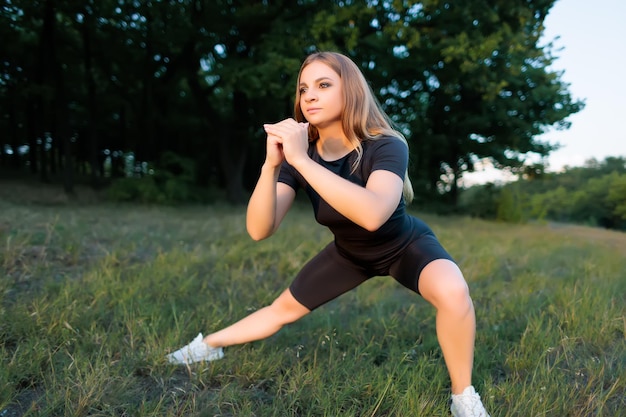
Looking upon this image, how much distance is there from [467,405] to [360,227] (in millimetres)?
918

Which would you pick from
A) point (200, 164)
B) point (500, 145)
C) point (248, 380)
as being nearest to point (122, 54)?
point (200, 164)

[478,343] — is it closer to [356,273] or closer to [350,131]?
[356,273]

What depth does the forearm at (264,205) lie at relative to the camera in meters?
2.20

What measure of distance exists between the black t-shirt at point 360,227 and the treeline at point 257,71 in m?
8.99

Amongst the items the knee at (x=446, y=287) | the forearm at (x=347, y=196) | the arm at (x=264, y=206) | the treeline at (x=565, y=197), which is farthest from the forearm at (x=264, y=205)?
the treeline at (x=565, y=197)

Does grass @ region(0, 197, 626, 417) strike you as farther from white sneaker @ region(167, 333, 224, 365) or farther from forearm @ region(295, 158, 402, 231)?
forearm @ region(295, 158, 402, 231)

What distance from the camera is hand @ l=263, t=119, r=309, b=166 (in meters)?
1.93

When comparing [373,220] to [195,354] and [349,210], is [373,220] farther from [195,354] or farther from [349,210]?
[195,354]

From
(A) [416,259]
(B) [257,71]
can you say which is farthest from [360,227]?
(B) [257,71]

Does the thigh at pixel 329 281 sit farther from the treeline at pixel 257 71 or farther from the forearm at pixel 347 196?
the treeline at pixel 257 71

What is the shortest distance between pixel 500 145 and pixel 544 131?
167cm

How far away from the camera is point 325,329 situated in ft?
10.9

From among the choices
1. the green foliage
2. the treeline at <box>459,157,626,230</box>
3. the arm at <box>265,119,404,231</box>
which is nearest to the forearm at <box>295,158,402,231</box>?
the arm at <box>265,119,404,231</box>

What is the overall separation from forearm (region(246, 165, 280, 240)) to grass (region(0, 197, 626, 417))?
78cm
